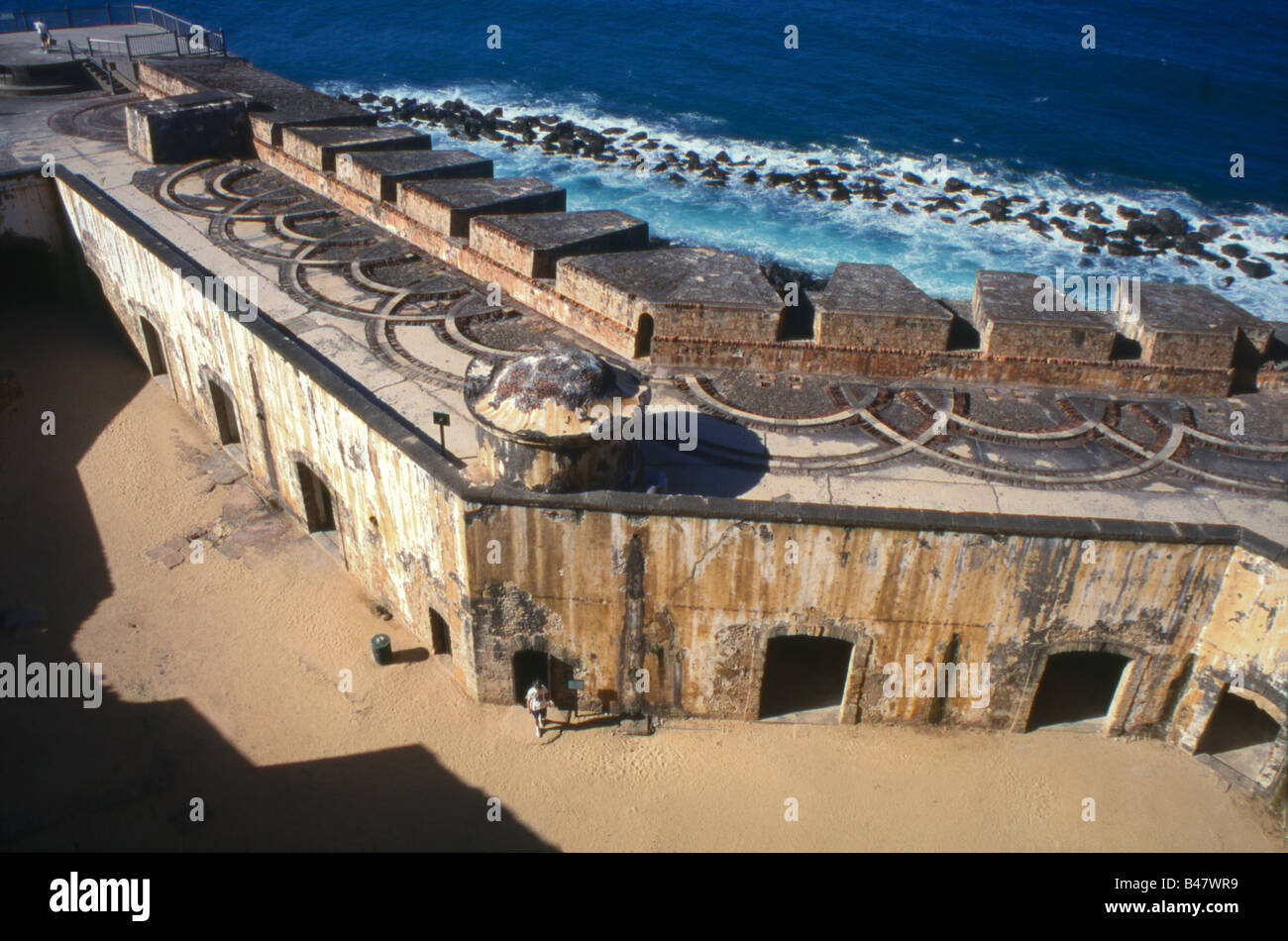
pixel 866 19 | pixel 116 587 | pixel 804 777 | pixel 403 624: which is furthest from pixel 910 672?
pixel 866 19

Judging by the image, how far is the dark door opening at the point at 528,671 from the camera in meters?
14.4

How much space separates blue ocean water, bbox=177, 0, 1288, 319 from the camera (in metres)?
37.3

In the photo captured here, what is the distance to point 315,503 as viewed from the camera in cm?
1775

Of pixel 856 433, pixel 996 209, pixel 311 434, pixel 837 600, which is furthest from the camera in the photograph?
pixel 996 209

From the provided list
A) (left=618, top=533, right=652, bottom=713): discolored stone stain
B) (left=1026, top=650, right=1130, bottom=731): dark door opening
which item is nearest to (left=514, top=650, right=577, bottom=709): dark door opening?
(left=618, top=533, right=652, bottom=713): discolored stone stain

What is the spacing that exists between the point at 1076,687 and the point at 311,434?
12739 mm

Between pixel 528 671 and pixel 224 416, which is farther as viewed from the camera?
pixel 224 416

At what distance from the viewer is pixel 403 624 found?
16172 millimetres

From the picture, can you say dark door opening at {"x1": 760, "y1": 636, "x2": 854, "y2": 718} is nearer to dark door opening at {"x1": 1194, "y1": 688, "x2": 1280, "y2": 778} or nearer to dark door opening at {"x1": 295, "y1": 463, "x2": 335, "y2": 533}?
dark door opening at {"x1": 1194, "y1": 688, "x2": 1280, "y2": 778}

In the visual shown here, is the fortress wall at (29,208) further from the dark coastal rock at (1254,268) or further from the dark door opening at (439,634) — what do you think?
the dark coastal rock at (1254,268)

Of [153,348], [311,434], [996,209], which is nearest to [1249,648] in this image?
[311,434]

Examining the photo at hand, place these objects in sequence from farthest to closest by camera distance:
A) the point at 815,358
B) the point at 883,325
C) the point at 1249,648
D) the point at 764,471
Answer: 1. the point at 815,358
2. the point at 883,325
3. the point at 764,471
4. the point at 1249,648

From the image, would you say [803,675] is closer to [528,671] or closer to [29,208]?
[528,671]

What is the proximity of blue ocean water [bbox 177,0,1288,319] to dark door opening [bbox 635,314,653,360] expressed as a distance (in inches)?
787
